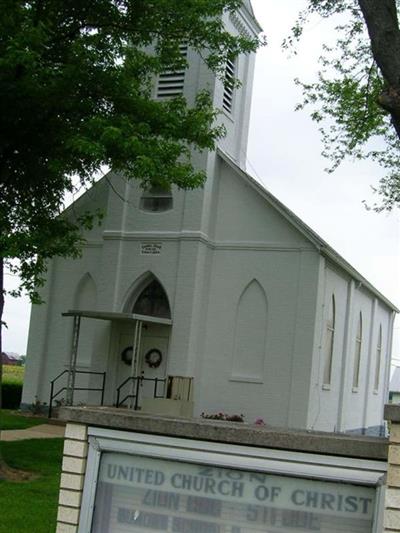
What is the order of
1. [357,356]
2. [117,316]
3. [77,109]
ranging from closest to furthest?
[77,109] < [117,316] < [357,356]

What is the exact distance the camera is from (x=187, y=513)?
5.35 m

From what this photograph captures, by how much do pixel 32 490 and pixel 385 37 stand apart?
304 inches

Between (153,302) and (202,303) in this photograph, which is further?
(153,302)

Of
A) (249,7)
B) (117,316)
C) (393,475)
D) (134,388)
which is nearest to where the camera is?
(393,475)

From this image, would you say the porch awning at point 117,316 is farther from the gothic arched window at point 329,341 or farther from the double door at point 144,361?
the gothic arched window at point 329,341

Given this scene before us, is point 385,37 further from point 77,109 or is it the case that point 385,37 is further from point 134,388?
point 134,388

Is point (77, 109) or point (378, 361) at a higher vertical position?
point (77, 109)

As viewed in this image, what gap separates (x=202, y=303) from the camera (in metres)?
23.7

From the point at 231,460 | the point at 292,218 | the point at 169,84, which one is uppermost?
the point at 169,84

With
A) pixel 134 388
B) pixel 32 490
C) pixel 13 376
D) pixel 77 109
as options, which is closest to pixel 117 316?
pixel 134 388

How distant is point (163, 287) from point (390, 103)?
15731mm

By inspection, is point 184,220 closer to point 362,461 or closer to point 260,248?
point 260,248

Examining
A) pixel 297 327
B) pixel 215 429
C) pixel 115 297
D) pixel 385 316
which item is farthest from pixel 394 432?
pixel 385 316

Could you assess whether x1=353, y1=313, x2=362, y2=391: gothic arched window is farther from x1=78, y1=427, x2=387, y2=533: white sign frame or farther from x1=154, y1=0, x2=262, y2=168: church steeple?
x1=78, y1=427, x2=387, y2=533: white sign frame
